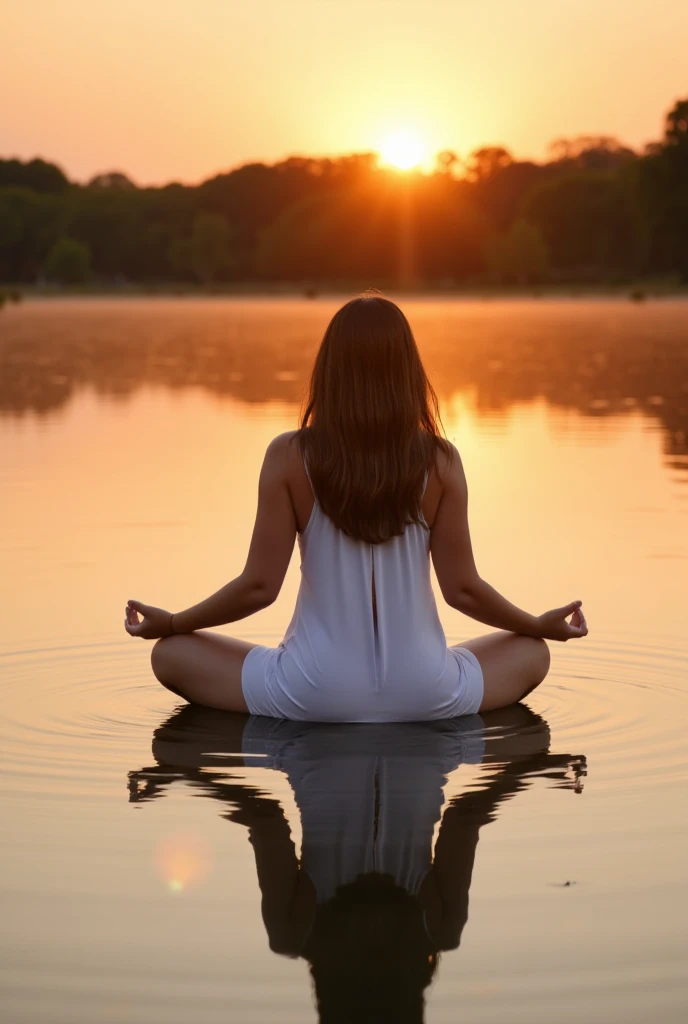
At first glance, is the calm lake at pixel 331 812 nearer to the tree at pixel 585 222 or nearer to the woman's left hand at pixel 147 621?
the woman's left hand at pixel 147 621

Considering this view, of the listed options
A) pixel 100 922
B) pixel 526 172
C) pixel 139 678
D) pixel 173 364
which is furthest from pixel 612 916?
pixel 526 172

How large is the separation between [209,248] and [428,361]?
121 meters

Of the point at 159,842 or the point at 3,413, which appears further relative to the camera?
the point at 3,413

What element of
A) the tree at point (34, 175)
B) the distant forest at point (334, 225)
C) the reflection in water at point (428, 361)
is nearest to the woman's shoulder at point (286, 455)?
the reflection in water at point (428, 361)

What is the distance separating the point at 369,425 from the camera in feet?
15.7

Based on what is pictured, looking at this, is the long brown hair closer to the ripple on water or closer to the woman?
the woman

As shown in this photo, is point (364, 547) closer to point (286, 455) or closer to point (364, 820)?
point (286, 455)

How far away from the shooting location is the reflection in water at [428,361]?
733 inches

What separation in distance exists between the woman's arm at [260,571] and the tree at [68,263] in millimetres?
134886

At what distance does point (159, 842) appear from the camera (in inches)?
157

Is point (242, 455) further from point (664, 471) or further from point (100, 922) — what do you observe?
point (100, 922)

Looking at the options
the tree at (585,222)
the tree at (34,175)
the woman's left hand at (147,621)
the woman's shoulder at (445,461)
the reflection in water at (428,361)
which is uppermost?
the tree at (34,175)

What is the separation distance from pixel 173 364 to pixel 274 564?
829 inches

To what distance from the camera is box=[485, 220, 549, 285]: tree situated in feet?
426
